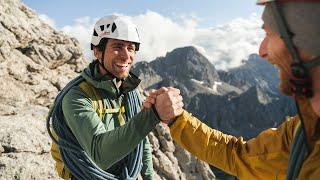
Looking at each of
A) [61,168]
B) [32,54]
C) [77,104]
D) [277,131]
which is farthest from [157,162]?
[277,131]

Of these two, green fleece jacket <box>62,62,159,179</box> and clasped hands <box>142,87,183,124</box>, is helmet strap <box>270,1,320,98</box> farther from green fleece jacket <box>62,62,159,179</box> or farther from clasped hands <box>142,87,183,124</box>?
green fleece jacket <box>62,62,159,179</box>

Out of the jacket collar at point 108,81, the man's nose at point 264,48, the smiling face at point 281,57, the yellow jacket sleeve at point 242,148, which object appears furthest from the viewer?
the jacket collar at point 108,81

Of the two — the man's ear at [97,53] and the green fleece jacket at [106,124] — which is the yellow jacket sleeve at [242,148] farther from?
the man's ear at [97,53]

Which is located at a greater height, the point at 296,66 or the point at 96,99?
the point at 296,66

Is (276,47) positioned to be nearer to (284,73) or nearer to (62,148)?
(284,73)

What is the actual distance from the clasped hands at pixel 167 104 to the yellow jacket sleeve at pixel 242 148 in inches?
5.8

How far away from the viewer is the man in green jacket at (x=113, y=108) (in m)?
6.20

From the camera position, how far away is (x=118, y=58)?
8.35 m

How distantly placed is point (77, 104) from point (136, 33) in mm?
2357

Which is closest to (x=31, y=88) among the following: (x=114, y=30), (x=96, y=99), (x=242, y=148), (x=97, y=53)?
(x=97, y=53)

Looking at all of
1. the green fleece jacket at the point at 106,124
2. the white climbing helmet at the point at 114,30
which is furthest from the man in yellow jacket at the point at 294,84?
the white climbing helmet at the point at 114,30

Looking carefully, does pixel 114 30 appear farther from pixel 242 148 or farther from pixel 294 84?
pixel 294 84

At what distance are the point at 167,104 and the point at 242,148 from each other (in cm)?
126

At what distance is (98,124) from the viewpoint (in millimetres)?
6754
